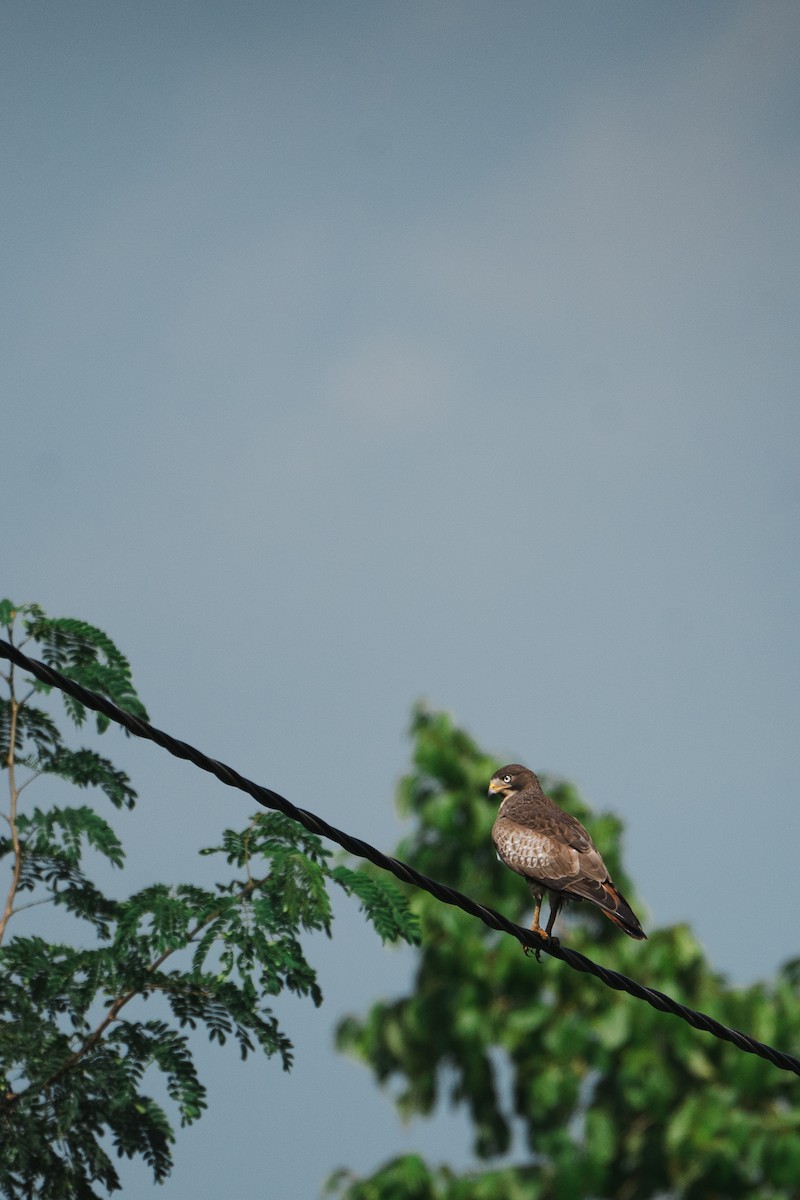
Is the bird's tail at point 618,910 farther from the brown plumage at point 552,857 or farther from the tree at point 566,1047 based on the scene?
the tree at point 566,1047

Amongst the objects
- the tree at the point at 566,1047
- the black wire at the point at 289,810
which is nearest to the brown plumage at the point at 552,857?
the black wire at the point at 289,810

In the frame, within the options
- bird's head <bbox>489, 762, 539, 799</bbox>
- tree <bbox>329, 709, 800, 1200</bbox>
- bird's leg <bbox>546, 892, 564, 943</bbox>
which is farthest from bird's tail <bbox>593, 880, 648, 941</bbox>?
tree <bbox>329, 709, 800, 1200</bbox>

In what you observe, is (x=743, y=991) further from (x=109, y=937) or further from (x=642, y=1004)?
(x=109, y=937)

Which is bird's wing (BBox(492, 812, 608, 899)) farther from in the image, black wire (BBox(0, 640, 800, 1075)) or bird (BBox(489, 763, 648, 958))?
black wire (BBox(0, 640, 800, 1075))

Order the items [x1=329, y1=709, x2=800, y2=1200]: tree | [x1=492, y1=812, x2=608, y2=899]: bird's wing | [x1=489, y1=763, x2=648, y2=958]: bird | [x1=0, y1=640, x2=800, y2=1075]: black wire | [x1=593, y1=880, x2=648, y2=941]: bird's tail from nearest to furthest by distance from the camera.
A: [x1=0, y1=640, x2=800, y2=1075]: black wire → [x1=593, y1=880, x2=648, y2=941]: bird's tail → [x1=489, y1=763, x2=648, y2=958]: bird → [x1=492, y1=812, x2=608, y2=899]: bird's wing → [x1=329, y1=709, x2=800, y2=1200]: tree

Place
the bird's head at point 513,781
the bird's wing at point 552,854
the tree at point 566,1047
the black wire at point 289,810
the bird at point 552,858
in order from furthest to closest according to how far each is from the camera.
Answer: the tree at point 566,1047 → the bird's head at point 513,781 → the bird's wing at point 552,854 → the bird at point 552,858 → the black wire at point 289,810

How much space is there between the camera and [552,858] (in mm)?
8305

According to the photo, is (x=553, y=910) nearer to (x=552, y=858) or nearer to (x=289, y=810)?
(x=552, y=858)

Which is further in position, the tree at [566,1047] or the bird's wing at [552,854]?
the tree at [566,1047]

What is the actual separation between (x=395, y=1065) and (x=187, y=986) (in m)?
10.5

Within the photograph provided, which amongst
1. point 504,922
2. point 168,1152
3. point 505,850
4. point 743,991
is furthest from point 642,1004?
point 504,922

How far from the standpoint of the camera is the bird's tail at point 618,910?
7188 mm

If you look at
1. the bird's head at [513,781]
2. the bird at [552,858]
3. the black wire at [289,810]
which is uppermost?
the bird's head at [513,781]

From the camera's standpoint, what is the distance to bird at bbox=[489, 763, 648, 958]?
25.4 feet
